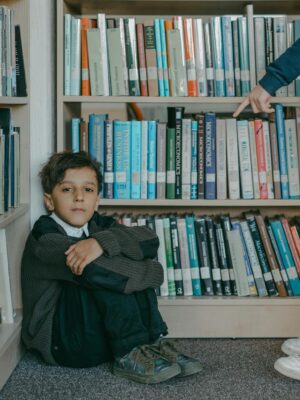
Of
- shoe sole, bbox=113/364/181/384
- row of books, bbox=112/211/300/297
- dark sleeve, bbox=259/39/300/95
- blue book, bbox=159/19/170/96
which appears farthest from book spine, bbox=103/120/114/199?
shoe sole, bbox=113/364/181/384

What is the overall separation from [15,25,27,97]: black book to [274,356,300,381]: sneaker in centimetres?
109

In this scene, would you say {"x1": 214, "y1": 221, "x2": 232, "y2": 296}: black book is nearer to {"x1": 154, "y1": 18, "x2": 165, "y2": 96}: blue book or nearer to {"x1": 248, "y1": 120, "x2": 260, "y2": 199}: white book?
{"x1": 248, "y1": 120, "x2": 260, "y2": 199}: white book

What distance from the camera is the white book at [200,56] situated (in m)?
2.28

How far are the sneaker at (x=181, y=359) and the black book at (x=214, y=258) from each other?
0.41 m

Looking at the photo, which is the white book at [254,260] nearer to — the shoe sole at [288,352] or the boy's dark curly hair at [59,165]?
the shoe sole at [288,352]

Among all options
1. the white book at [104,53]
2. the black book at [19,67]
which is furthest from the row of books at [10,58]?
the white book at [104,53]

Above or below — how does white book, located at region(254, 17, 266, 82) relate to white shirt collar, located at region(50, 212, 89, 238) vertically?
above

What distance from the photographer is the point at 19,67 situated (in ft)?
6.81

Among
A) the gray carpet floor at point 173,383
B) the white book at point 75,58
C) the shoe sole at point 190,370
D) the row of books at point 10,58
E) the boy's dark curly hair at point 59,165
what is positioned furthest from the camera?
the white book at point 75,58

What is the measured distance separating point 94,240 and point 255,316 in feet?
2.23

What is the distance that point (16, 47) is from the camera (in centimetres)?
207

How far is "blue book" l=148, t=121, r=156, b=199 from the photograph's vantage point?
230 cm

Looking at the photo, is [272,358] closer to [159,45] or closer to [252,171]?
[252,171]

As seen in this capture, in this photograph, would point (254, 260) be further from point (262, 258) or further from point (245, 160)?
point (245, 160)
